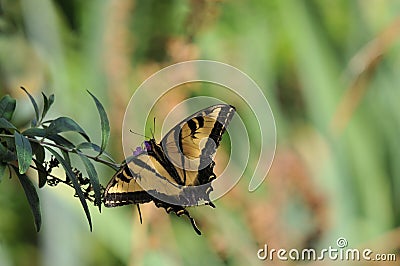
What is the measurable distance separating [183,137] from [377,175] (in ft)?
3.15

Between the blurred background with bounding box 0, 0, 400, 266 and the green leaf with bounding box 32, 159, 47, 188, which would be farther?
the blurred background with bounding box 0, 0, 400, 266

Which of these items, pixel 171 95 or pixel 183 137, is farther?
pixel 171 95

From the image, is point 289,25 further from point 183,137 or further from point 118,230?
point 183,137

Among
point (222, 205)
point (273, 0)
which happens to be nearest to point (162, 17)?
point (273, 0)

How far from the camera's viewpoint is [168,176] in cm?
47

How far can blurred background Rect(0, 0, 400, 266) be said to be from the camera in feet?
4.54

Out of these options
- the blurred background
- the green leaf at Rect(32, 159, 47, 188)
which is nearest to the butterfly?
the green leaf at Rect(32, 159, 47, 188)

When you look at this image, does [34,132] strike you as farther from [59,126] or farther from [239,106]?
[239,106]

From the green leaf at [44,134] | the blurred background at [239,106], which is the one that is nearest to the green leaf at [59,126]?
the green leaf at [44,134]

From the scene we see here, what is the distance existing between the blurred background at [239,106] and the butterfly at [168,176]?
851 millimetres

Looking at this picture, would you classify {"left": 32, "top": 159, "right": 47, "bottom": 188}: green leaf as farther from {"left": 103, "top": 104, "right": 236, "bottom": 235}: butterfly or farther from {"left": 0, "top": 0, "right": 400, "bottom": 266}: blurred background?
{"left": 0, "top": 0, "right": 400, "bottom": 266}: blurred background

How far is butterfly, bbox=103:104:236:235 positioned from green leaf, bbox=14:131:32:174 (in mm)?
55

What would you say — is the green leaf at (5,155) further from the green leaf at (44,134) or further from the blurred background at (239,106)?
the blurred background at (239,106)

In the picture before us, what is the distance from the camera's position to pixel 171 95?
1.36 metres
